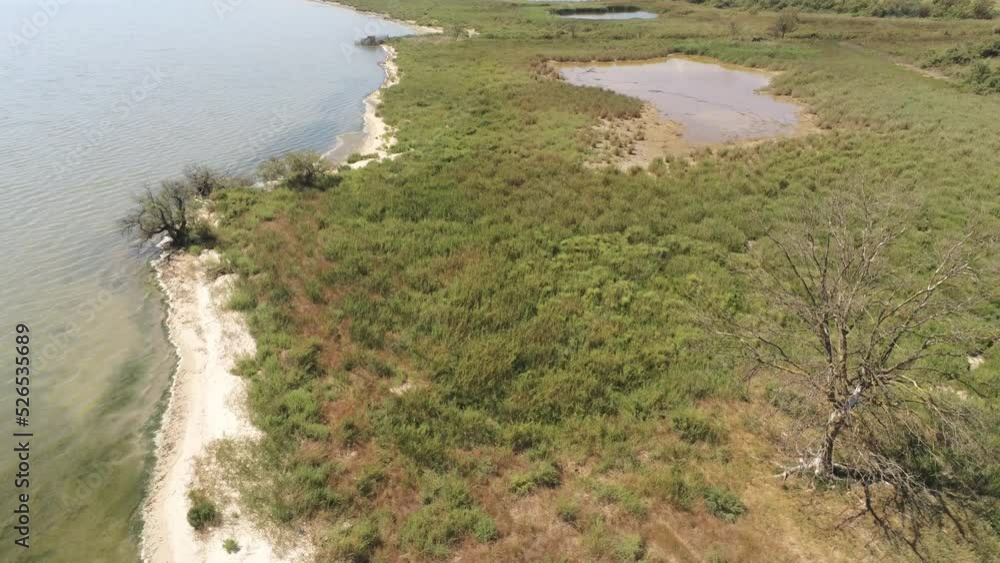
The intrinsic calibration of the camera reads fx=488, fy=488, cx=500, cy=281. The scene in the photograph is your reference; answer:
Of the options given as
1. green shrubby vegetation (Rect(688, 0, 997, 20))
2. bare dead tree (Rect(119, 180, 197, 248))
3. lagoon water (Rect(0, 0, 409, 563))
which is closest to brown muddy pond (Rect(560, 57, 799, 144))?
lagoon water (Rect(0, 0, 409, 563))

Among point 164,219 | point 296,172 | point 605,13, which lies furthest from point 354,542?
point 605,13

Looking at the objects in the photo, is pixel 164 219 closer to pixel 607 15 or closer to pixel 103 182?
pixel 103 182

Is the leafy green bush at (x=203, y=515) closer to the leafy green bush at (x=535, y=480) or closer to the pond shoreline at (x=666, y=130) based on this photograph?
the leafy green bush at (x=535, y=480)

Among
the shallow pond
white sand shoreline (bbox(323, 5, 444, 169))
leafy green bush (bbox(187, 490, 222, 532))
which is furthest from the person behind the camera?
the shallow pond

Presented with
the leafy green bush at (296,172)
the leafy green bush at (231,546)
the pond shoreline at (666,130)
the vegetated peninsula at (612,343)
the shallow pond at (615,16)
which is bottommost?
the leafy green bush at (231,546)

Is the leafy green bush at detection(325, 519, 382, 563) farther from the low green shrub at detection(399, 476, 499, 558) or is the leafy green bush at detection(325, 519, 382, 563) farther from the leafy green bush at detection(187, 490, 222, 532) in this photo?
the leafy green bush at detection(187, 490, 222, 532)

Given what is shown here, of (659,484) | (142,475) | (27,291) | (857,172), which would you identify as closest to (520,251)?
(659,484)

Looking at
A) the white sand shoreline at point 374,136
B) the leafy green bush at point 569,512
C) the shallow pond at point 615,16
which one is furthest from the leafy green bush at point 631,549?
the shallow pond at point 615,16
